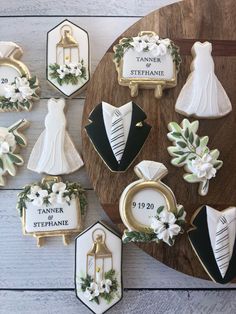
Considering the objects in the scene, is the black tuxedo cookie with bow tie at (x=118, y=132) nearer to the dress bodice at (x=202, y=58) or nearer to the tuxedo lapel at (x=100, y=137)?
the tuxedo lapel at (x=100, y=137)

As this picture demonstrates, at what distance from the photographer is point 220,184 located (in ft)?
2.43

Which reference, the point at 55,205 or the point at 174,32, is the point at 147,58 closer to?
the point at 174,32

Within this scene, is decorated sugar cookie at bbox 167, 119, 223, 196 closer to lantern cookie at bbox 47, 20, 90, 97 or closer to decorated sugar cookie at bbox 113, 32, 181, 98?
decorated sugar cookie at bbox 113, 32, 181, 98

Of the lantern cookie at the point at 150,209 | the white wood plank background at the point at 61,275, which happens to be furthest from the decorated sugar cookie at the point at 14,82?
the lantern cookie at the point at 150,209

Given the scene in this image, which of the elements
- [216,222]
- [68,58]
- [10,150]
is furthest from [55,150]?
[216,222]

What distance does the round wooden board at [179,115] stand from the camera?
0.73 m

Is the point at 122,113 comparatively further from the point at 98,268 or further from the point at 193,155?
the point at 98,268

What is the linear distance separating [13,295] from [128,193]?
26 cm

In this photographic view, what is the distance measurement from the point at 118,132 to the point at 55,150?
120 mm

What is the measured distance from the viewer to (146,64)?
0.76m

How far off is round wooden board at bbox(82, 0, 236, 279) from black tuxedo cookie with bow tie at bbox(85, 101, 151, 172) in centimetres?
2

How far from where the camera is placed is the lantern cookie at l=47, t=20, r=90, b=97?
2.62ft

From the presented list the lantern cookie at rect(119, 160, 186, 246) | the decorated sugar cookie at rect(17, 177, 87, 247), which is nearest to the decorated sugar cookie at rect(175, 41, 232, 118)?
the lantern cookie at rect(119, 160, 186, 246)

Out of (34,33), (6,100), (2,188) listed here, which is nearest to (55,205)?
(2,188)
